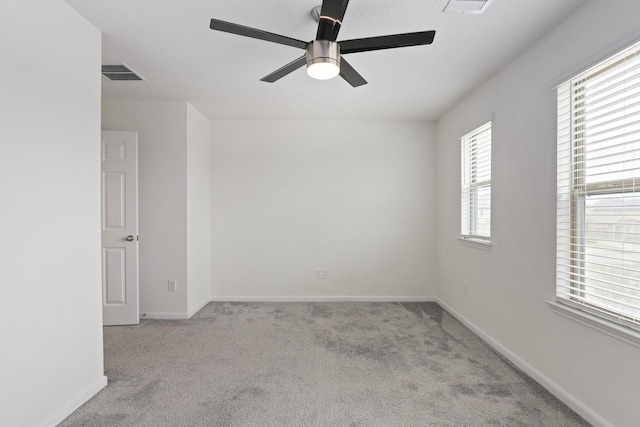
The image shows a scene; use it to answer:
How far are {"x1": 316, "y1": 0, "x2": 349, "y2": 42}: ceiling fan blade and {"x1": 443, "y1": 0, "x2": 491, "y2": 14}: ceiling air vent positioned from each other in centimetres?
72

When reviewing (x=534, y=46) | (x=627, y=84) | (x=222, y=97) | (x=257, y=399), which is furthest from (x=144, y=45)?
(x=627, y=84)

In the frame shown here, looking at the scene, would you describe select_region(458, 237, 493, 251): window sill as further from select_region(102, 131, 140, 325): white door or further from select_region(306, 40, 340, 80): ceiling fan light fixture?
select_region(102, 131, 140, 325): white door

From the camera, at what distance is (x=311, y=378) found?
254 cm

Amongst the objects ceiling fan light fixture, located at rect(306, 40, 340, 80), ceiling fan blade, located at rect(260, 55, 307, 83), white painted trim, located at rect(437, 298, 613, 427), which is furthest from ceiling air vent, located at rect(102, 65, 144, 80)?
white painted trim, located at rect(437, 298, 613, 427)

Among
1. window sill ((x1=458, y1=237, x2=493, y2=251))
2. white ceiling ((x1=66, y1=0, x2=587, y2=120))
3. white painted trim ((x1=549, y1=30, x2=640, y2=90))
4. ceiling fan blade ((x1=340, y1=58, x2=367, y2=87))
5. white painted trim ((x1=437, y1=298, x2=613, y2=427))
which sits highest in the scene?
white ceiling ((x1=66, y1=0, x2=587, y2=120))

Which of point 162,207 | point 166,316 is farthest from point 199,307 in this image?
point 162,207

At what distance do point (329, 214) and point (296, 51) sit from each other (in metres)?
2.47

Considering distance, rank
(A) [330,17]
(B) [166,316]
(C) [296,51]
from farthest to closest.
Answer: (B) [166,316]
(C) [296,51]
(A) [330,17]

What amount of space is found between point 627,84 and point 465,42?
1.06m

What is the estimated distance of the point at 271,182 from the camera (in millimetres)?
4766

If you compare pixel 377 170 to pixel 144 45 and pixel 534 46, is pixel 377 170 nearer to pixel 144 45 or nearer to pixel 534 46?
pixel 534 46

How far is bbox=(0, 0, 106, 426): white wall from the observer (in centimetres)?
171

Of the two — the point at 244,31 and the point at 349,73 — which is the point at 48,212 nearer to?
the point at 244,31

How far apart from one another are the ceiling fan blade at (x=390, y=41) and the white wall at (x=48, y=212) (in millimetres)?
1695
